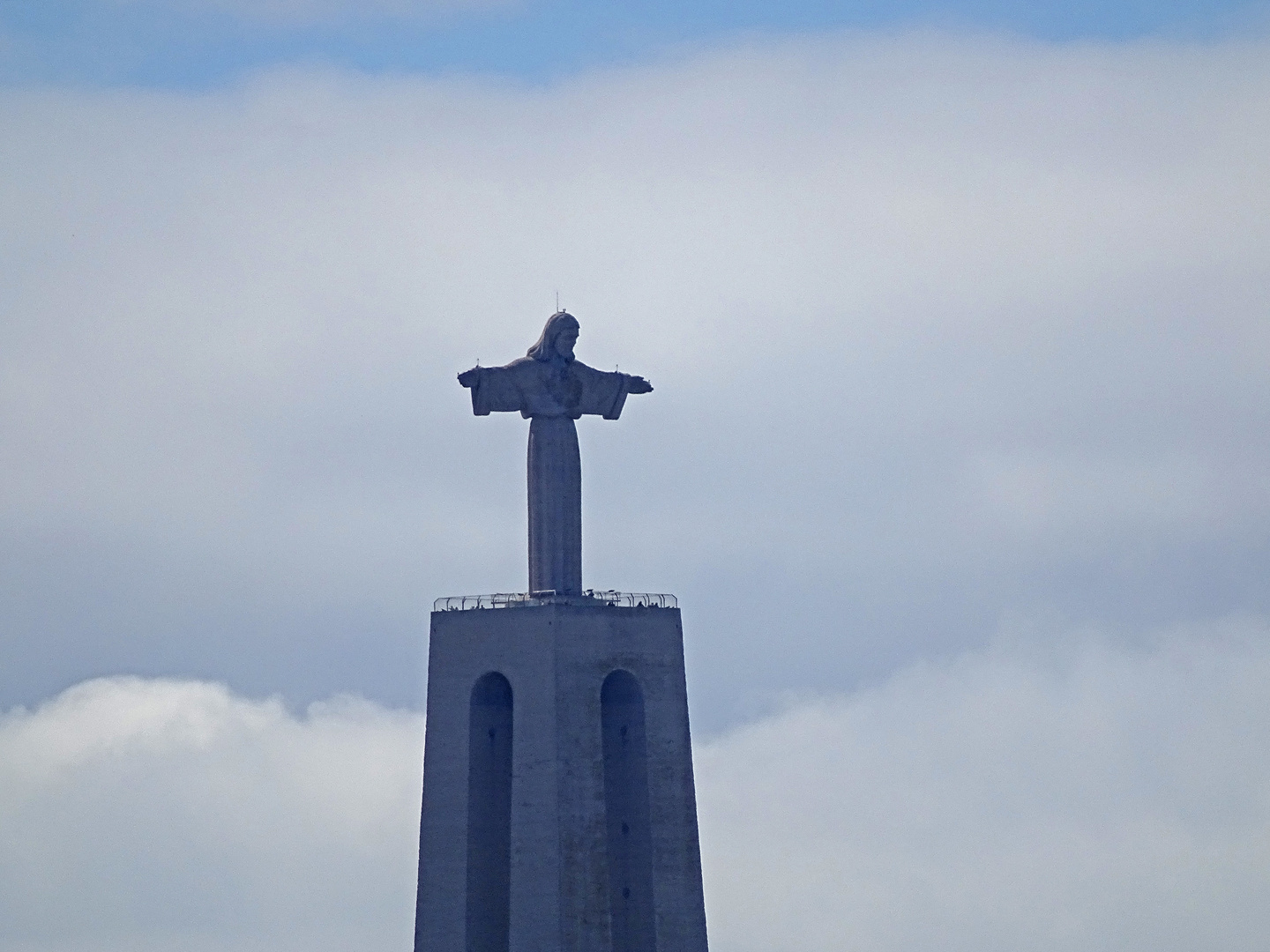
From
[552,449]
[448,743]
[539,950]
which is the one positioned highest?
[552,449]

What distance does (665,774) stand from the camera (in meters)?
93.6

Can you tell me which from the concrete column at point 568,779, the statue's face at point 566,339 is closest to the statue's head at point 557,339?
the statue's face at point 566,339

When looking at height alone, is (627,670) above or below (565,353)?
below

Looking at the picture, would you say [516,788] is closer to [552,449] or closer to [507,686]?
[507,686]

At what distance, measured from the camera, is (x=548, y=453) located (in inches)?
3720

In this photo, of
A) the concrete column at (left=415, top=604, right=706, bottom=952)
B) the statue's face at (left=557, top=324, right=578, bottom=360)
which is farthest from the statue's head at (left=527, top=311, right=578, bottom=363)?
the concrete column at (left=415, top=604, right=706, bottom=952)

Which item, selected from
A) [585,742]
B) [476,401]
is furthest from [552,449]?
[585,742]

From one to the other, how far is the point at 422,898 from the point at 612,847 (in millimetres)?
5400

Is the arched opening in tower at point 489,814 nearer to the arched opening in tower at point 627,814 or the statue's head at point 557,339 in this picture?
the arched opening in tower at point 627,814

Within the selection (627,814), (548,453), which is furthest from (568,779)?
(548,453)

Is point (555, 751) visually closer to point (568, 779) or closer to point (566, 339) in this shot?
point (568, 779)

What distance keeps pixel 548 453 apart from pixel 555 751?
8.76m

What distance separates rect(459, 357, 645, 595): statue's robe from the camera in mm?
94188

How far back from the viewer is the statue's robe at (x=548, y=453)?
9419 cm
